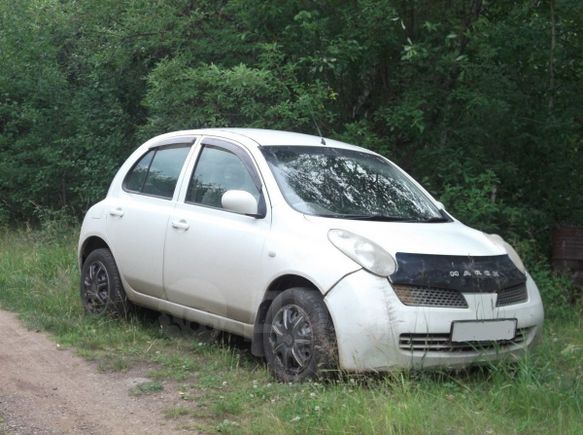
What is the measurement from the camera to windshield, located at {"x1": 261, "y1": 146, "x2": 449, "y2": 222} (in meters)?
6.05

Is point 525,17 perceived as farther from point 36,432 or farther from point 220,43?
point 36,432

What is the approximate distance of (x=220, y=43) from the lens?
10.6m

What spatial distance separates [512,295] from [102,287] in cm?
354

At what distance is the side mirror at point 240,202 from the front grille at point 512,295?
1736 millimetres

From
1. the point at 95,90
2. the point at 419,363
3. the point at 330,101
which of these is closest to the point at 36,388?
the point at 419,363

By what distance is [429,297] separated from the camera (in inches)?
208

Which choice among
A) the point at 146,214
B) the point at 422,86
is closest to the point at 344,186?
the point at 146,214

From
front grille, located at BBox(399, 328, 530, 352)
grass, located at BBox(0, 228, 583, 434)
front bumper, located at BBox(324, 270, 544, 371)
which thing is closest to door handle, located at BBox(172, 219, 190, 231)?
grass, located at BBox(0, 228, 583, 434)

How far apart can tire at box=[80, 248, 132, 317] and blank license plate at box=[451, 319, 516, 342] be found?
10.3 ft

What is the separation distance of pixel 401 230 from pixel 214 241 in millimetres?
1366

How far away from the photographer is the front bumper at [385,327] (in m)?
5.13

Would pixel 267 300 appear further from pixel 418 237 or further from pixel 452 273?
pixel 452 273

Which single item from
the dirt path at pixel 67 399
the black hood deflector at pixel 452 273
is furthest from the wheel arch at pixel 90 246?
the black hood deflector at pixel 452 273

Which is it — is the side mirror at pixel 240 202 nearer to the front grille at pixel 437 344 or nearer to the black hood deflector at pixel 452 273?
the black hood deflector at pixel 452 273
